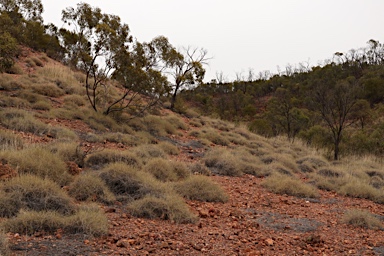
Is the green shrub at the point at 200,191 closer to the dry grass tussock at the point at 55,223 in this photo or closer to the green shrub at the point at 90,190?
the green shrub at the point at 90,190

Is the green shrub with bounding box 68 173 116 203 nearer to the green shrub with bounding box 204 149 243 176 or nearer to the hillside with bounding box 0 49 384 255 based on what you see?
the hillside with bounding box 0 49 384 255

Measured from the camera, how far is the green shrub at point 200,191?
6090mm

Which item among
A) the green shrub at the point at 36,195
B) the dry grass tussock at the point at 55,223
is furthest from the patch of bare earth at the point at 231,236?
the green shrub at the point at 36,195

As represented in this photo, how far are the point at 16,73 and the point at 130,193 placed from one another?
1393 centimetres

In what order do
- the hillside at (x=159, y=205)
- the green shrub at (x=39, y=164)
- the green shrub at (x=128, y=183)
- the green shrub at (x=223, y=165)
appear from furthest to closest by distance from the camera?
the green shrub at (x=223, y=165) → the green shrub at (x=128, y=183) → the green shrub at (x=39, y=164) → the hillside at (x=159, y=205)

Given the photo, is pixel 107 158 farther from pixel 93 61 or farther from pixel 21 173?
pixel 93 61

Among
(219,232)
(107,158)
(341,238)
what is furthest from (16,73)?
(341,238)

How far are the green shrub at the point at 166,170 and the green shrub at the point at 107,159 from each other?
1.07 ft

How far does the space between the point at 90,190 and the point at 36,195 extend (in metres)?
0.91

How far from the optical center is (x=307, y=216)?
5.91 m

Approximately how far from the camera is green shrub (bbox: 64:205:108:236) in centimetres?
379

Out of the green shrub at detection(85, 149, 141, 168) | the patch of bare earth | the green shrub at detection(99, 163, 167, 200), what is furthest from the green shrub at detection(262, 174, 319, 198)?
the green shrub at detection(85, 149, 141, 168)

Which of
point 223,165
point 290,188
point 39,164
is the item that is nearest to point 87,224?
point 39,164

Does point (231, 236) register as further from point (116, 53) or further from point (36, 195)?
point (116, 53)
